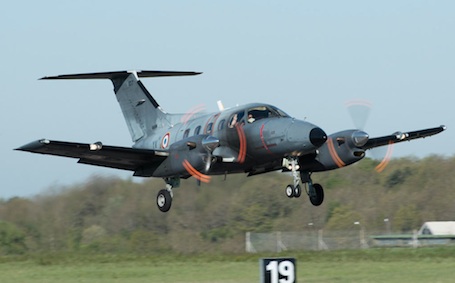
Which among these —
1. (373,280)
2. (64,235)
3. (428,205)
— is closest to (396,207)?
(428,205)

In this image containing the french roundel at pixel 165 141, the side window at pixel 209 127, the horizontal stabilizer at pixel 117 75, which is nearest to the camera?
the side window at pixel 209 127

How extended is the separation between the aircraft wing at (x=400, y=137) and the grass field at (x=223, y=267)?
430 centimetres

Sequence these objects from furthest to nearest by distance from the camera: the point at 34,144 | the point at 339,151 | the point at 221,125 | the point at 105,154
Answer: the point at 105,154, the point at 221,125, the point at 339,151, the point at 34,144

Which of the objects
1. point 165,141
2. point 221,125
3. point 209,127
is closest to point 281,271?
point 221,125

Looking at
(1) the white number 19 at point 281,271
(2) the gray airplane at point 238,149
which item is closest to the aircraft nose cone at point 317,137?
(2) the gray airplane at point 238,149

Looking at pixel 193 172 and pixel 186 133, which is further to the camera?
pixel 186 133

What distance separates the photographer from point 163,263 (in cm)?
3541

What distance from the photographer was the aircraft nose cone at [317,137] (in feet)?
91.4

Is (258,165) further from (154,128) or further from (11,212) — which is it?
(11,212)

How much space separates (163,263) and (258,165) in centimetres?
720

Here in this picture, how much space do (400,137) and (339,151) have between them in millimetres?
2901

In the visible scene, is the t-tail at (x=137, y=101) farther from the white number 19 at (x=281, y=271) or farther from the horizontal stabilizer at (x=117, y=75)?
the white number 19 at (x=281, y=271)

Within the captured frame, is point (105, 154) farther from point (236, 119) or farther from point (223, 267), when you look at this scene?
point (223, 267)

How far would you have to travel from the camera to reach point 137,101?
35.9 metres
